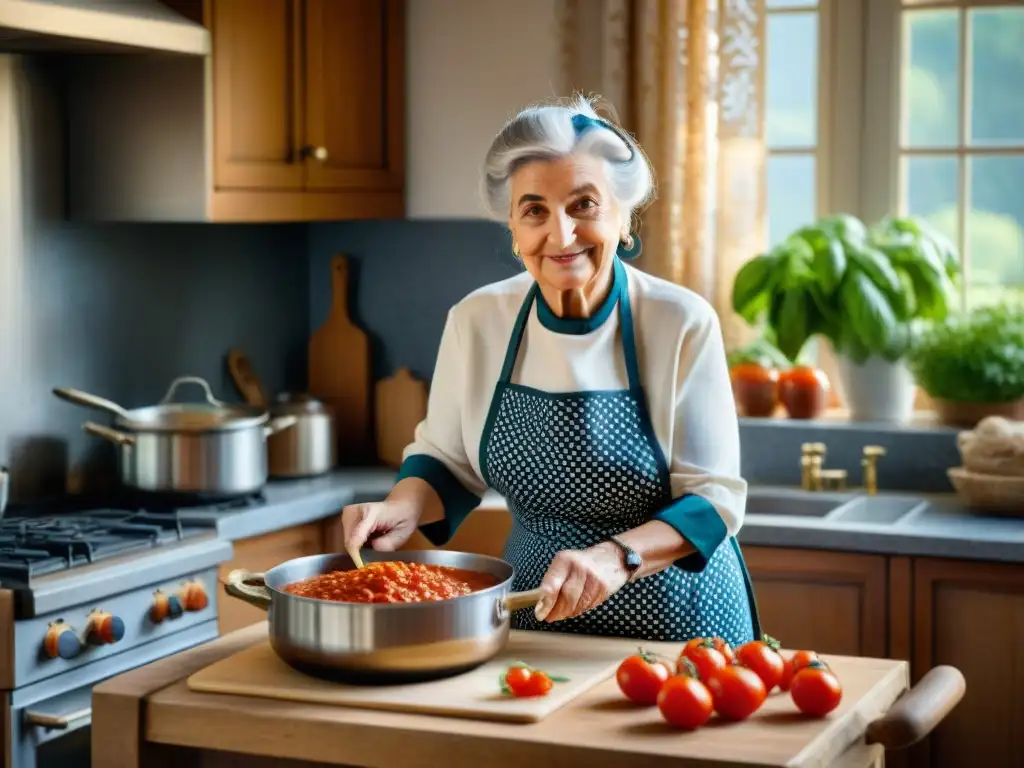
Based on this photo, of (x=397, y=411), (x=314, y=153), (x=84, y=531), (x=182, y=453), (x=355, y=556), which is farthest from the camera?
(x=397, y=411)

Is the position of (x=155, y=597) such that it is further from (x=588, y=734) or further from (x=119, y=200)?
(x=588, y=734)

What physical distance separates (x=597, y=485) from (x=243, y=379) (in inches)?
78.9

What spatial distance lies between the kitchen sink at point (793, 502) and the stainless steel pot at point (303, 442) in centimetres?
106

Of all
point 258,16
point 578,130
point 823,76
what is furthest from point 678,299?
point 823,76

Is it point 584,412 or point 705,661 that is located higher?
point 584,412

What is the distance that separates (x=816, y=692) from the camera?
72.1 inches

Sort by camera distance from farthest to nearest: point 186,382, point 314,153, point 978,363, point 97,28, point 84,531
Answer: point 186,382 < point 314,153 < point 978,363 < point 84,531 < point 97,28

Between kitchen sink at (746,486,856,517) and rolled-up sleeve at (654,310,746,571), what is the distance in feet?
4.66

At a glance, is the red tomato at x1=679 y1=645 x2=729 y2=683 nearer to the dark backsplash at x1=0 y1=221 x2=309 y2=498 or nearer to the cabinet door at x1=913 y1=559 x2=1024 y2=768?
the cabinet door at x1=913 y1=559 x2=1024 y2=768

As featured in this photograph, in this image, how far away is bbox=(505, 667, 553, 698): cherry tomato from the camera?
1.88 metres

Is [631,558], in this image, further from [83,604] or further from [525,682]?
[83,604]

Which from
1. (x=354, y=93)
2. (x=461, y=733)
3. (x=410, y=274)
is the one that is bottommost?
(x=461, y=733)

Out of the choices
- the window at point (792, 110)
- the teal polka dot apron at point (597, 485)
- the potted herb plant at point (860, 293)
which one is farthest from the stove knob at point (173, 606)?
the window at point (792, 110)

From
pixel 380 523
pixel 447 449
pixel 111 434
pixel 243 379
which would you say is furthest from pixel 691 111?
pixel 380 523
